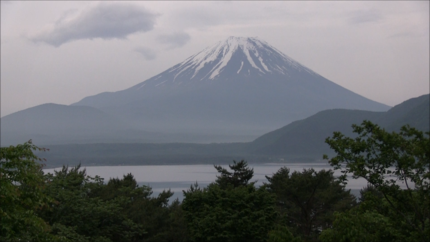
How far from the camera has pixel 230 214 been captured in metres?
23.0

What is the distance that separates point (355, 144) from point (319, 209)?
23.7 metres

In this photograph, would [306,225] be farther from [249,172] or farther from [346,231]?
[346,231]

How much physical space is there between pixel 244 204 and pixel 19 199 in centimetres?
1276

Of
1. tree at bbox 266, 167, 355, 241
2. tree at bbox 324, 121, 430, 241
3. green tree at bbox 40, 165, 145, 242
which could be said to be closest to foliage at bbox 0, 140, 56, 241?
tree at bbox 324, 121, 430, 241

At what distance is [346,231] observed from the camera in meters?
14.7

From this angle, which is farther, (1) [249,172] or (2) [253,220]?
(1) [249,172]

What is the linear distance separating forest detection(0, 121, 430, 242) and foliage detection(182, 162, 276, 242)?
0.04 metres

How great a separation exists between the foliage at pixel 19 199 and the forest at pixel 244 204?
0.02 meters

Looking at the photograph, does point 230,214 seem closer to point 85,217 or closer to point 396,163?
point 85,217

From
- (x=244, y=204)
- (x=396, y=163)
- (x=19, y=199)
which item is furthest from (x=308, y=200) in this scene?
(x=19, y=199)

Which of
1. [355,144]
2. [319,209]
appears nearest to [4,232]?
[355,144]

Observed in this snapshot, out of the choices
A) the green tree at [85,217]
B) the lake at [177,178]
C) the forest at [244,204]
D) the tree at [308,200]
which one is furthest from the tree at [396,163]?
the lake at [177,178]

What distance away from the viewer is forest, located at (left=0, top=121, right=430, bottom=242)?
39.5ft

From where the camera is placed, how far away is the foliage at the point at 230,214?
22.6 metres
